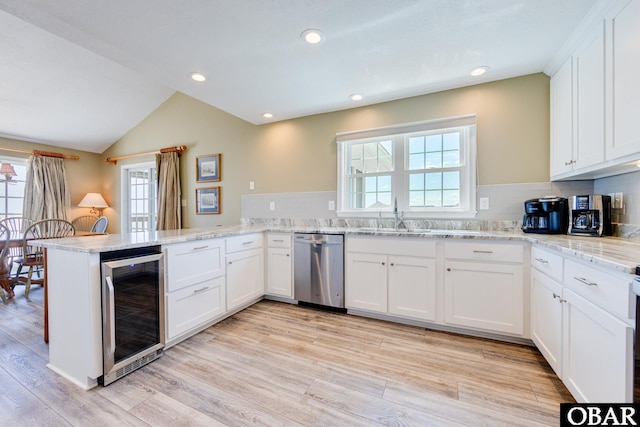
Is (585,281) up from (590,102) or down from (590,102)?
down

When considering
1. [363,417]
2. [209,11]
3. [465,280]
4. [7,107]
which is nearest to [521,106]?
[465,280]

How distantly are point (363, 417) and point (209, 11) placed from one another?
8.26 ft

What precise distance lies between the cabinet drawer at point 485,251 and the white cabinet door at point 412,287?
0.64 feet

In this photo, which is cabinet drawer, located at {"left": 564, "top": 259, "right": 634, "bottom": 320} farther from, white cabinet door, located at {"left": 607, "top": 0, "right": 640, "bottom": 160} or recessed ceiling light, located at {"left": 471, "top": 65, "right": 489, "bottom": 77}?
recessed ceiling light, located at {"left": 471, "top": 65, "right": 489, "bottom": 77}

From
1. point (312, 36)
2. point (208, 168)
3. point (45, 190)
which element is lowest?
point (45, 190)

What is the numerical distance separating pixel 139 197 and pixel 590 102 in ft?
20.8

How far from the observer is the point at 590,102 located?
179 centimetres

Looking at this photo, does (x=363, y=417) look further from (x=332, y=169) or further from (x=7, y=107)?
(x=7, y=107)

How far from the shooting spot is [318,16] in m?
1.67

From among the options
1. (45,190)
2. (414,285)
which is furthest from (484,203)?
(45,190)

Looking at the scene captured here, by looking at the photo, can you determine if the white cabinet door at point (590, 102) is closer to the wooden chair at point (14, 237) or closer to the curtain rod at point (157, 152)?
the curtain rod at point (157, 152)

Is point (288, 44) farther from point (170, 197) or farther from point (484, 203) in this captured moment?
point (170, 197)

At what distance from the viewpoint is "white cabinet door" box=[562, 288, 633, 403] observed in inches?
40.0

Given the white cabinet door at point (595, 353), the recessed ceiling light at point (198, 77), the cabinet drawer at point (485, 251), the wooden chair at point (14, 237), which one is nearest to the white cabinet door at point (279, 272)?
the cabinet drawer at point (485, 251)
